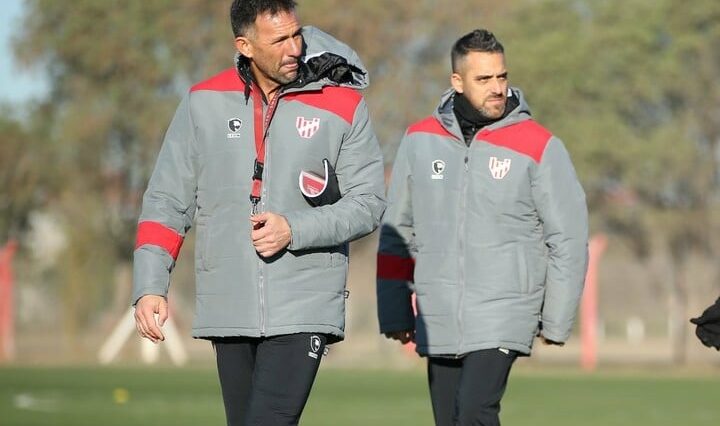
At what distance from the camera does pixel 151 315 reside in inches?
259

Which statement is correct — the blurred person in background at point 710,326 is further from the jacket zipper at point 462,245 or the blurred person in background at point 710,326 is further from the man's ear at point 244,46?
the man's ear at point 244,46

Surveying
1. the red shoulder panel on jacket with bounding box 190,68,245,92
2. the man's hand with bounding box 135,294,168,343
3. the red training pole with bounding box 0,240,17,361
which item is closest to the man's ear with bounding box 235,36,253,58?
the red shoulder panel on jacket with bounding box 190,68,245,92

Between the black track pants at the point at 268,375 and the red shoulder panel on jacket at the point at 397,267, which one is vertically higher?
the red shoulder panel on jacket at the point at 397,267

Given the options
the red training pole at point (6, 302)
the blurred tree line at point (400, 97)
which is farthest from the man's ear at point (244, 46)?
the blurred tree line at point (400, 97)

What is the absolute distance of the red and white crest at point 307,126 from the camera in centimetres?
681

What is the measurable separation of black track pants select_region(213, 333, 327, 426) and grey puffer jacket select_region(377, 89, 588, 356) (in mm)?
1906

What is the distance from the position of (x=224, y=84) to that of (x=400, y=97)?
120ft

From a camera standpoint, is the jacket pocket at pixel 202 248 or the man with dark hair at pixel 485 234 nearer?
the jacket pocket at pixel 202 248

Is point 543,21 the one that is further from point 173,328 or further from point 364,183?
point 364,183

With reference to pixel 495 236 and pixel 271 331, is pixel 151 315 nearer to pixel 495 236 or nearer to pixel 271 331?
pixel 271 331

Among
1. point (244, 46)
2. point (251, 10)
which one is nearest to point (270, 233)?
point (244, 46)

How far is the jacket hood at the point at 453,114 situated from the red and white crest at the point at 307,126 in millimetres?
2056

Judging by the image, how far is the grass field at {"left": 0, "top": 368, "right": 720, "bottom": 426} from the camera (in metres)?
16.7

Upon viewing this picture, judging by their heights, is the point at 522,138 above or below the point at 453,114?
below
